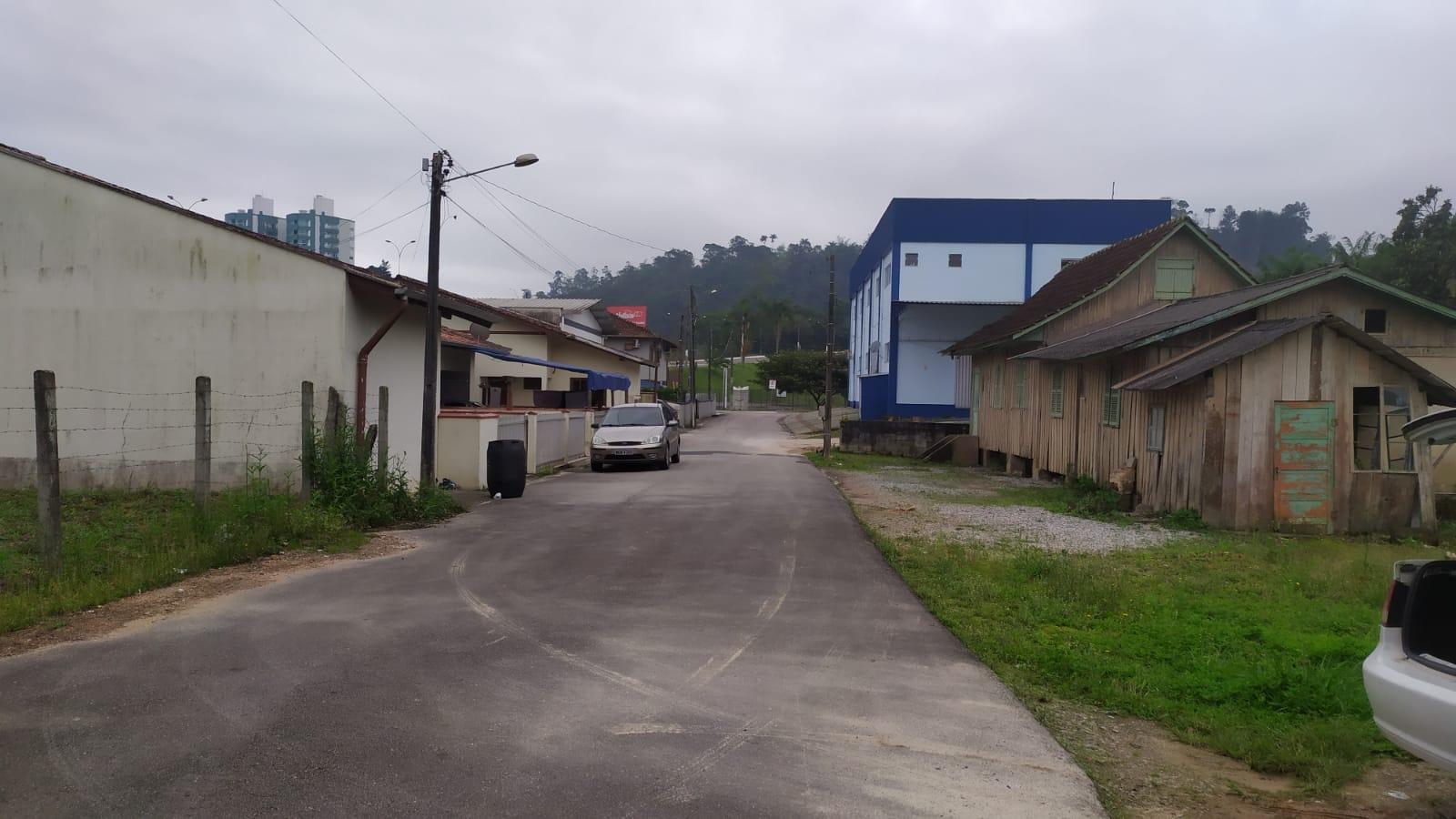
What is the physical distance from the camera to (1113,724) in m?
5.70

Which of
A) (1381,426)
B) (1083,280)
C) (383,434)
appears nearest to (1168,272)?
(1083,280)

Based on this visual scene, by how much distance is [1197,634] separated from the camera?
7.42 meters

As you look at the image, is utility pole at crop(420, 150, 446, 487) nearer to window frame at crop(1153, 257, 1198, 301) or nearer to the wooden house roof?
the wooden house roof

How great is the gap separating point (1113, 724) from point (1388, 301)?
14447mm

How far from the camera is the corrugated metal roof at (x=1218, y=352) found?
13.7 meters

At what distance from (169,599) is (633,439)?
1590cm

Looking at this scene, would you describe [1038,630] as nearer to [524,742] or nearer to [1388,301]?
[524,742]

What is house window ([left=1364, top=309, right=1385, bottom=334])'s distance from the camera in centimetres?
1644

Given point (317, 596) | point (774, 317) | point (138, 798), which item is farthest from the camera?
point (774, 317)

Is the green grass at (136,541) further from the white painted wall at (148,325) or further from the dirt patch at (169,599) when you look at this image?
the white painted wall at (148,325)

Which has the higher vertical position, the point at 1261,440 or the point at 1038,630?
the point at 1261,440

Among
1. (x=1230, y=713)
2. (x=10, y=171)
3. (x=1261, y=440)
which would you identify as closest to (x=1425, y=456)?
(x=1261, y=440)

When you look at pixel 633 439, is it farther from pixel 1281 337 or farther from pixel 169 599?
pixel 169 599

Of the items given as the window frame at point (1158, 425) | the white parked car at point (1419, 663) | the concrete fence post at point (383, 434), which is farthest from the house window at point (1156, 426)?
the concrete fence post at point (383, 434)
